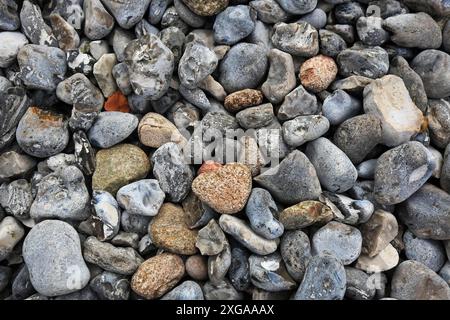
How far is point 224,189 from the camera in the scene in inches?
38.7

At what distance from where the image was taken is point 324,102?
3.54 ft

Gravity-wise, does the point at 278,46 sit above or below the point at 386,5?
below

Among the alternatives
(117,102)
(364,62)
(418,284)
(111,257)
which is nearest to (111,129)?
(117,102)

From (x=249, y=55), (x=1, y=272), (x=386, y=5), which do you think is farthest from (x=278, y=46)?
(x=1, y=272)

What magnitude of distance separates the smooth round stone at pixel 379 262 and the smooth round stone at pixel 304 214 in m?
0.13

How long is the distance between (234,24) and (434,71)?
1.67ft

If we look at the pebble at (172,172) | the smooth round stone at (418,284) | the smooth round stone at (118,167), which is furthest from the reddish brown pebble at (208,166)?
the smooth round stone at (418,284)

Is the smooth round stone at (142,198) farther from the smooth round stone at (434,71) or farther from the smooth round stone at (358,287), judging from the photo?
the smooth round stone at (434,71)

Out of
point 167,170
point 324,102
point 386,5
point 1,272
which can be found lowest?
point 1,272

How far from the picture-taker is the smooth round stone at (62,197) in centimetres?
100

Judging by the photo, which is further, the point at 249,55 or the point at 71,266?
the point at 249,55

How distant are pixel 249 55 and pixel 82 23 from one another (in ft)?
1.42

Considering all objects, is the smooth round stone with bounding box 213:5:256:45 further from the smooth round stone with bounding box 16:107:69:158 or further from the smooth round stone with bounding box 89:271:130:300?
the smooth round stone with bounding box 89:271:130:300
